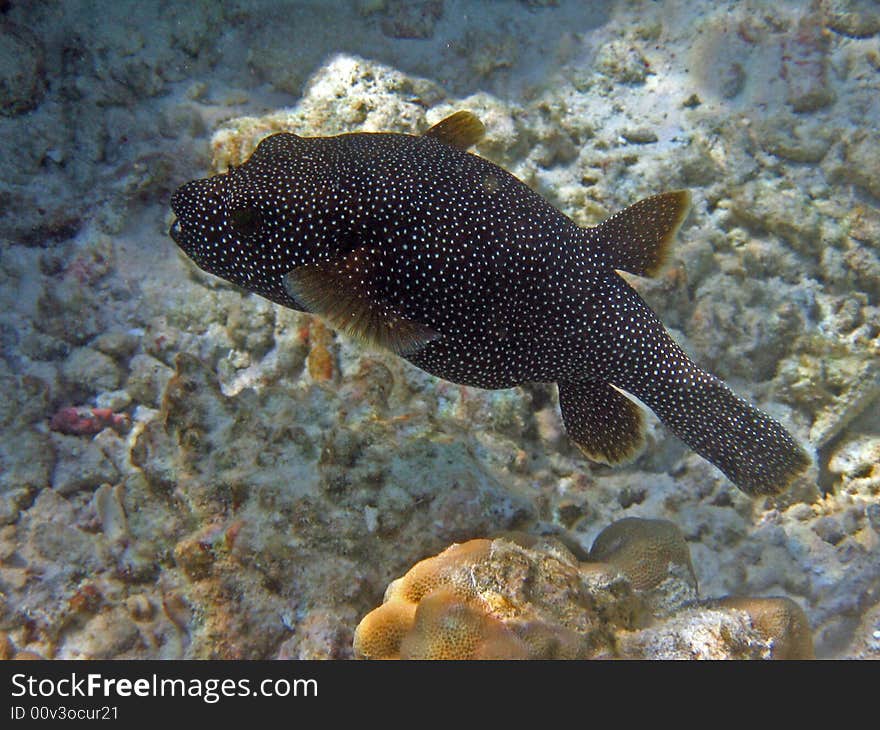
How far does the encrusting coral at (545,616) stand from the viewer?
2938 millimetres

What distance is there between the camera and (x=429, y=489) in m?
3.66

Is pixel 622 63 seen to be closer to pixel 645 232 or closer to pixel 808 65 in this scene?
pixel 808 65

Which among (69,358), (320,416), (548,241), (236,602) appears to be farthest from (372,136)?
(69,358)

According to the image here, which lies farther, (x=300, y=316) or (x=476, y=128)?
(x=300, y=316)

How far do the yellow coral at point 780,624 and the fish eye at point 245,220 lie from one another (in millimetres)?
3576

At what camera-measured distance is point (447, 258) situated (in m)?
3.08

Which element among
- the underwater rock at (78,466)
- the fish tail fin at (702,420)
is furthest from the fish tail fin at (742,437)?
the underwater rock at (78,466)

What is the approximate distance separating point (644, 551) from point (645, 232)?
2.08 m

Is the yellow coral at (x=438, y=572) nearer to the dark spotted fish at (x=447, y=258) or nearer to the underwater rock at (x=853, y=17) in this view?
the dark spotted fish at (x=447, y=258)

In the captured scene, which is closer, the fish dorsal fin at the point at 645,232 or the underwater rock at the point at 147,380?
the fish dorsal fin at the point at 645,232

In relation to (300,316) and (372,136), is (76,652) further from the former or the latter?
(372,136)
